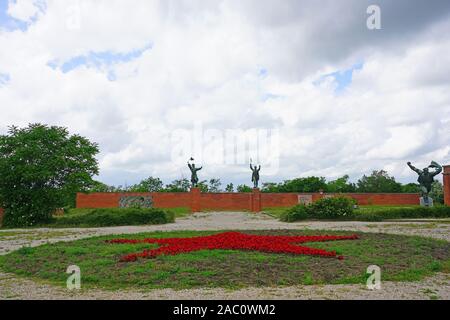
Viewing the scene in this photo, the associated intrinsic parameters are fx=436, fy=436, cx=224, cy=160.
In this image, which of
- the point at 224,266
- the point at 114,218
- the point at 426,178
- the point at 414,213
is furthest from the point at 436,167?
the point at 224,266

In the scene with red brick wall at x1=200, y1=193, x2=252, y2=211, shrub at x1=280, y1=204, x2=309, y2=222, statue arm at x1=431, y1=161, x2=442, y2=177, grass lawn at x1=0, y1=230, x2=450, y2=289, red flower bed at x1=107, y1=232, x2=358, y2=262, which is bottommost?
grass lawn at x1=0, y1=230, x2=450, y2=289

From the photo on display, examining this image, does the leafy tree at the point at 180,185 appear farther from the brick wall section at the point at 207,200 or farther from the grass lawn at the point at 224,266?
the grass lawn at the point at 224,266

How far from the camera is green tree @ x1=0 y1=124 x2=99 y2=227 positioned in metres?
22.9

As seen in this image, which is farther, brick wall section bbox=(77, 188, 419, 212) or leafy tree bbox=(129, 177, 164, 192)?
leafy tree bbox=(129, 177, 164, 192)

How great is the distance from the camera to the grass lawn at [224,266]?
7051 millimetres

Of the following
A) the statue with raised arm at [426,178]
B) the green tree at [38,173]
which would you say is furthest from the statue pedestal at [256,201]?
the green tree at [38,173]

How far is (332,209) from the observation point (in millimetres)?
24141

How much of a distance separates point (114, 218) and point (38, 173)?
14.9 feet

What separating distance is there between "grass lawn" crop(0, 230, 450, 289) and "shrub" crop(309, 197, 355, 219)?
1309cm

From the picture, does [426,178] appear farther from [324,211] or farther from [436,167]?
[324,211]

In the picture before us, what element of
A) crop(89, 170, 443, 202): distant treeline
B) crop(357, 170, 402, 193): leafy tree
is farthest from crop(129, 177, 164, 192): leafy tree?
crop(357, 170, 402, 193): leafy tree

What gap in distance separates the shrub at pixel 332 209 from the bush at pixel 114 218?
831 cm

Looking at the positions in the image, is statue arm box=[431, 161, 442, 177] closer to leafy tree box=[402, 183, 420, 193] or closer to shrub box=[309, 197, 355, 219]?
shrub box=[309, 197, 355, 219]
